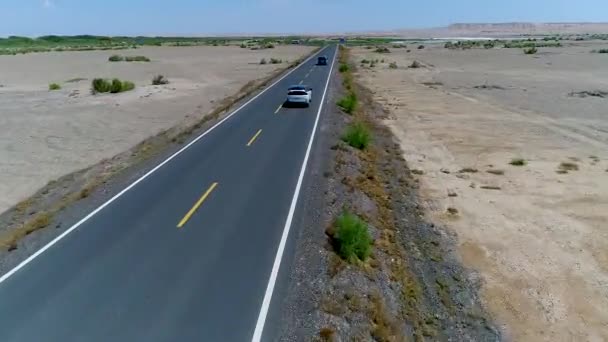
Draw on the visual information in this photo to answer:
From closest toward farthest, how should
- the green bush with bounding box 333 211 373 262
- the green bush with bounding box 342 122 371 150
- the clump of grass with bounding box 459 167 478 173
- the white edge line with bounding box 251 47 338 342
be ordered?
the white edge line with bounding box 251 47 338 342 < the green bush with bounding box 333 211 373 262 < the clump of grass with bounding box 459 167 478 173 < the green bush with bounding box 342 122 371 150

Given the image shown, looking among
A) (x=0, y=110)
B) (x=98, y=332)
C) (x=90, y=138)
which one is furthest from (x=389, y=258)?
(x=0, y=110)

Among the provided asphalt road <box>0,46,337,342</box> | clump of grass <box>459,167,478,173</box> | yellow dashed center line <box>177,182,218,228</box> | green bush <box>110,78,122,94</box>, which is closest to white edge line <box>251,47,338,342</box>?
asphalt road <box>0,46,337,342</box>

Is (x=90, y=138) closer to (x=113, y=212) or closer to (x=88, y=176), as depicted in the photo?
(x=88, y=176)

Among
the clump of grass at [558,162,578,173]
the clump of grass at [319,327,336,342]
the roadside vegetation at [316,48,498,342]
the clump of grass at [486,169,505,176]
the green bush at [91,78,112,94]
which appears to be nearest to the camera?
the clump of grass at [319,327,336,342]

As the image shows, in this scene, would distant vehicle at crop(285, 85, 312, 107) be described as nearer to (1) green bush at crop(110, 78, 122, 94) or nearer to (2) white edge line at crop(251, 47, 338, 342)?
(2) white edge line at crop(251, 47, 338, 342)

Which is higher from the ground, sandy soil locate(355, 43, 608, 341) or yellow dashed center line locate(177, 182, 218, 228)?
yellow dashed center line locate(177, 182, 218, 228)

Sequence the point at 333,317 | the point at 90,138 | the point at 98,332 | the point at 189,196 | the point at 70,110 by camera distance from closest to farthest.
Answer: the point at 98,332 → the point at 333,317 → the point at 189,196 → the point at 90,138 → the point at 70,110

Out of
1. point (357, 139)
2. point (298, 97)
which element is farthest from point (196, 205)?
point (298, 97)
